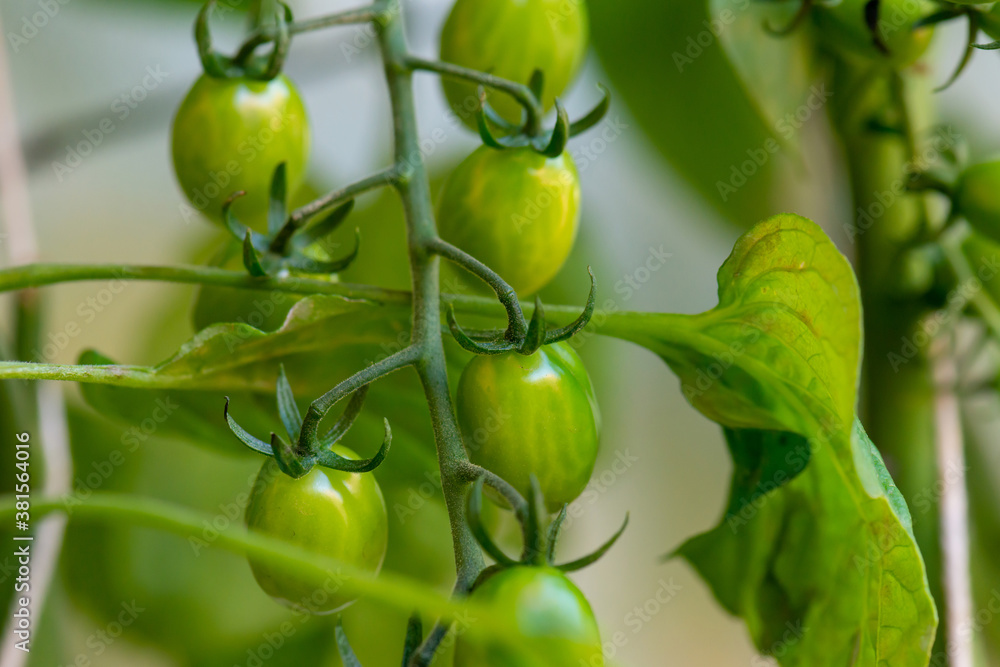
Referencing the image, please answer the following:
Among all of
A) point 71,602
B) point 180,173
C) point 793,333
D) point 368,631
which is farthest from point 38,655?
point 793,333

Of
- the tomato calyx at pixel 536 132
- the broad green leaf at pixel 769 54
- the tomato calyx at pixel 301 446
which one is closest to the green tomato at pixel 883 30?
the broad green leaf at pixel 769 54

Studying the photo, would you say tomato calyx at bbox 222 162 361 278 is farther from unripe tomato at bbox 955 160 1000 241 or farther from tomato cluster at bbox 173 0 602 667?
unripe tomato at bbox 955 160 1000 241

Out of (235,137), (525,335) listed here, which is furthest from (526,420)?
(235,137)

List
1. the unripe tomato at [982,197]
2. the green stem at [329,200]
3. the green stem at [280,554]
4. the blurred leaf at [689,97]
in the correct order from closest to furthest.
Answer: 1. the green stem at [280,554]
2. the green stem at [329,200]
3. the unripe tomato at [982,197]
4. the blurred leaf at [689,97]

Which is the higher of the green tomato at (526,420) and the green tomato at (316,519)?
the green tomato at (526,420)

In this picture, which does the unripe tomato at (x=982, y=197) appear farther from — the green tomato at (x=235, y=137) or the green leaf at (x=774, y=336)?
the green tomato at (x=235, y=137)

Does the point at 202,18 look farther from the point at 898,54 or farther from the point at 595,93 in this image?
the point at 595,93
